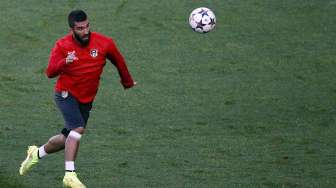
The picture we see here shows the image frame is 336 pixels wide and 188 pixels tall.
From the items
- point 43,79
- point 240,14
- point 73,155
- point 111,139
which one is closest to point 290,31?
point 240,14

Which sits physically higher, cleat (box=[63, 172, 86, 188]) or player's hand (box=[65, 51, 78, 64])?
player's hand (box=[65, 51, 78, 64])

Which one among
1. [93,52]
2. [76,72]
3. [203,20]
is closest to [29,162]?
[76,72]

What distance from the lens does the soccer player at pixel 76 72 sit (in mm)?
9852

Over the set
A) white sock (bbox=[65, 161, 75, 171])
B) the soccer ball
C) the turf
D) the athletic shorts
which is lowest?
the turf

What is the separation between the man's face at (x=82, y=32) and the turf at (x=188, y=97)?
1.71m

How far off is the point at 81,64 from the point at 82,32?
0.38 meters

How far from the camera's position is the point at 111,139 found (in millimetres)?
12789

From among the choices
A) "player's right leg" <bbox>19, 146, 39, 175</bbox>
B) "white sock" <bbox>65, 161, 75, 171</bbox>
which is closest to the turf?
"player's right leg" <bbox>19, 146, 39, 175</bbox>

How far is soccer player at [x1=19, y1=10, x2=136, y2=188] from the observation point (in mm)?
9852

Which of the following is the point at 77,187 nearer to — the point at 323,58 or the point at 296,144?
the point at 296,144

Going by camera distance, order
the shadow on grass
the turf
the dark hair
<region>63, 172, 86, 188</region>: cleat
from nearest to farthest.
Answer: <region>63, 172, 86, 188</region>: cleat < the dark hair < the shadow on grass < the turf

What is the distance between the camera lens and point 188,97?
1491 centimetres

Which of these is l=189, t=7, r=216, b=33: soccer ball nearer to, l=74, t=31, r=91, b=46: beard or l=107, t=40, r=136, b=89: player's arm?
l=107, t=40, r=136, b=89: player's arm

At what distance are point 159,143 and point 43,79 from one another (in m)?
3.63
